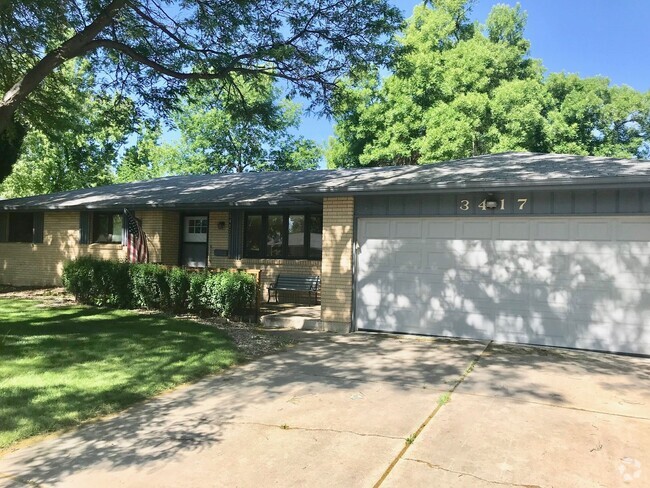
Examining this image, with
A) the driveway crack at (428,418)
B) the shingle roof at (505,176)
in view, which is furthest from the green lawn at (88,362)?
the shingle roof at (505,176)

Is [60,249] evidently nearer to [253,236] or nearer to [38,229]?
[38,229]

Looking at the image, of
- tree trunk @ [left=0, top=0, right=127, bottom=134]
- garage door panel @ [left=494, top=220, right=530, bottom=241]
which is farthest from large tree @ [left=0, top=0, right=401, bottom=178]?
garage door panel @ [left=494, top=220, right=530, bottom=241]

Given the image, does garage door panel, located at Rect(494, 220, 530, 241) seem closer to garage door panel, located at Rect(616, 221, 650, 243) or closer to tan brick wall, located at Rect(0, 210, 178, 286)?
garage door panel, located at Rect(616, 221, 650, 243)

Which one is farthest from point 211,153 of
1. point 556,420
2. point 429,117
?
point 556,420

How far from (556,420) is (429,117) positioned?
20873 mm

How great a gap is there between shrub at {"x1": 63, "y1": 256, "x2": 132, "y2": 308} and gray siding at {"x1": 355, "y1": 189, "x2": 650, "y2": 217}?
635 cm

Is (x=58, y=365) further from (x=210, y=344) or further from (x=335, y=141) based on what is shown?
(x=335, y=141)

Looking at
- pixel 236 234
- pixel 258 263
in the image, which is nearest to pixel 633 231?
pixel 258 263

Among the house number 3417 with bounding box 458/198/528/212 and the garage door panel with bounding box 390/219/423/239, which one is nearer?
the house number 3417 with bounding box 458/198/528/212

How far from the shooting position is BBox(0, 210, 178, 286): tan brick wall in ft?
50.3

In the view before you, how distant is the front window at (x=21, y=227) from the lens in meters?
17.8

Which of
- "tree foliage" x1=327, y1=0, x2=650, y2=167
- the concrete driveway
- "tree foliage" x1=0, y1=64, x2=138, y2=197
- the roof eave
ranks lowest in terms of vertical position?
the concrete driveway

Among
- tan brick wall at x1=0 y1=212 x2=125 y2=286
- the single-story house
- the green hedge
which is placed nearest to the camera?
the single-story house

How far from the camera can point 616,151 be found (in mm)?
26984
